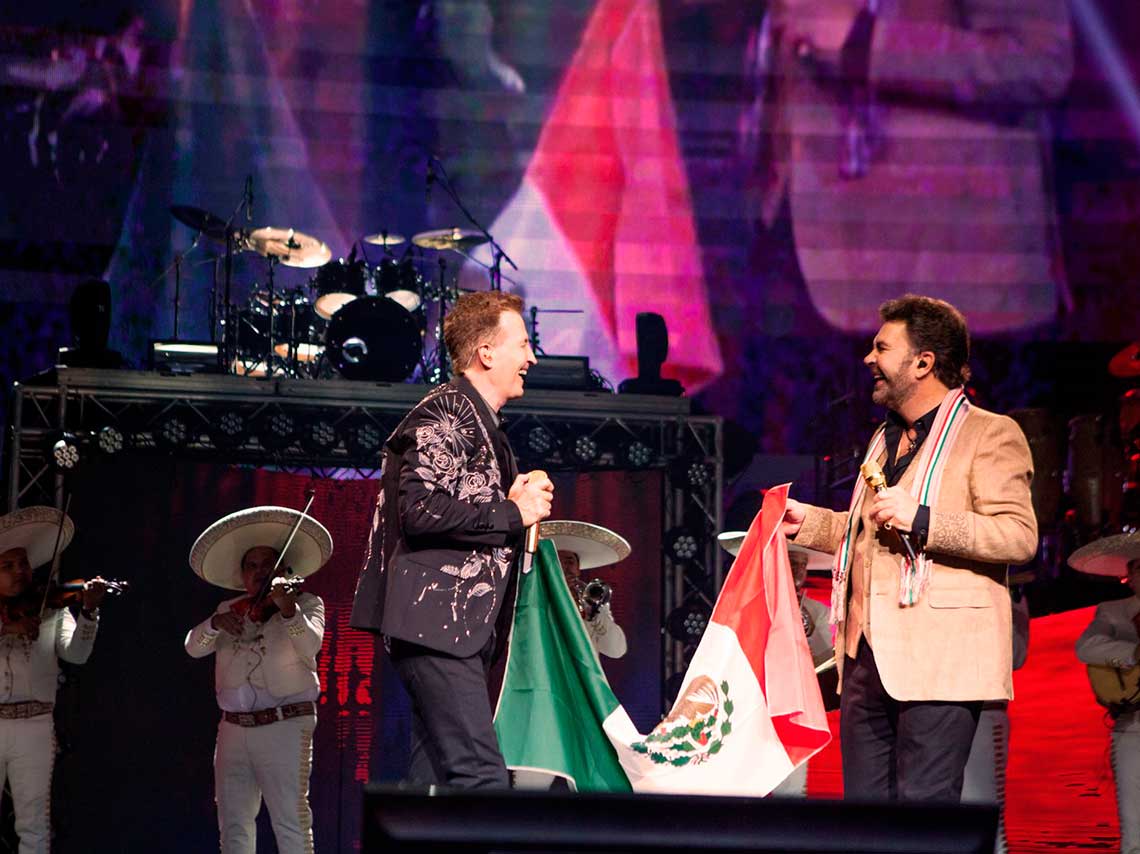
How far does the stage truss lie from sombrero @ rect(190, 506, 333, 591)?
5.69 feet

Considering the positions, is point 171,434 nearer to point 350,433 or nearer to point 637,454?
point 350,433

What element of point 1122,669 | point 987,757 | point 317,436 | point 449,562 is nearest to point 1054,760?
point 1122,669

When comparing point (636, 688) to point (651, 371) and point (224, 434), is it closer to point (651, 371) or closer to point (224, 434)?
point (651, 371)

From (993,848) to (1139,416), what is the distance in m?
8.46

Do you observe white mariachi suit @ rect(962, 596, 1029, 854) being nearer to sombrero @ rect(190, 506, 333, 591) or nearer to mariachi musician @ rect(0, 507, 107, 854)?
sombrero @ rect(190, 506, 333, 591)

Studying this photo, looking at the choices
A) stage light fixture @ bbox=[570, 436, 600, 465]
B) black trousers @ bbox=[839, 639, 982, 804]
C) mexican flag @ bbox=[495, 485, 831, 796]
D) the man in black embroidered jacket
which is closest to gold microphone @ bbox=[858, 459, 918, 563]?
black trousers @ bbox=[839, 639, 982, 804]

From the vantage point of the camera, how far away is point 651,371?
30.1 ft

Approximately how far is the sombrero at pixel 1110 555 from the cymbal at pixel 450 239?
4.49 m

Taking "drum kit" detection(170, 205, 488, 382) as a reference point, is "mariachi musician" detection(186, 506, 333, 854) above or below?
below

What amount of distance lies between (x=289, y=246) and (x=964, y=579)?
6826mm

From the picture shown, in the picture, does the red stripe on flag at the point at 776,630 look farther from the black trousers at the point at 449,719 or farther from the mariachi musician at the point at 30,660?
the mariachi musician at the point at 30,660

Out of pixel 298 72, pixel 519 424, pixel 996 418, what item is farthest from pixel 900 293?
pixel 996 418

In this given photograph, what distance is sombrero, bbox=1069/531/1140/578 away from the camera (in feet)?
20.7

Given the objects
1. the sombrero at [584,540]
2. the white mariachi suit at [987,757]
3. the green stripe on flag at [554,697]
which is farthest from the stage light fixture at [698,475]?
the green stripe on flag at [554,697]
